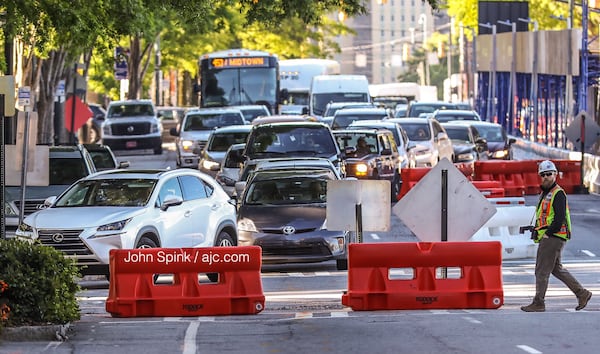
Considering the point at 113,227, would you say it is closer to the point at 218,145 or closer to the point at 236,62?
the point at 218,145

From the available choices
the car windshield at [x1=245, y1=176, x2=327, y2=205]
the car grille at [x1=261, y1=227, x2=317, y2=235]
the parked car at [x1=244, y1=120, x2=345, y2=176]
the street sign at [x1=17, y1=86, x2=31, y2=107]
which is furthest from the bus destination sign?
the car grille at [x1=261, y1=227, x2=317, y2=235]

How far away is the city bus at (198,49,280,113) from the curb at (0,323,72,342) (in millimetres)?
38596

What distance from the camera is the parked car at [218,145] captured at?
118 feet

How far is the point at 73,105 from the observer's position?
129ft

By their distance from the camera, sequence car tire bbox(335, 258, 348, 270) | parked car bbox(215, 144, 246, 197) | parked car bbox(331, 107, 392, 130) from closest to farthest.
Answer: car tire bbox(335, 258, 348, 270)
parked car bbox(215, 144, 246, 197)
parked car bbox(331, 107, 392, 130)

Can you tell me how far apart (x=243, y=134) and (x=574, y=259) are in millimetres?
15288

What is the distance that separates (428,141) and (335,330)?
2459cm

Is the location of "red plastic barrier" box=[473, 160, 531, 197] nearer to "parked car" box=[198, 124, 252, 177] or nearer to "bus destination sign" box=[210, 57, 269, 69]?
"parked car" box=[198, 124, 252, 177]

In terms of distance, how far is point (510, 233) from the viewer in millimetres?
24156

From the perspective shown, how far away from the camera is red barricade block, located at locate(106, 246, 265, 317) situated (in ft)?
50.8

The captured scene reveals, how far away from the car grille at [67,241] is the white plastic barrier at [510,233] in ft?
25.3

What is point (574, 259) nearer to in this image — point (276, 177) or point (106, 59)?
point (276, 177)

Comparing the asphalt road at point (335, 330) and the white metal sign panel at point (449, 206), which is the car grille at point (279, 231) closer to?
the asphalt road at point (335, 330)

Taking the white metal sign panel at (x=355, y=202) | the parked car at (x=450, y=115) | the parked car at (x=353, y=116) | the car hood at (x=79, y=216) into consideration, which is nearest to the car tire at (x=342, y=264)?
the car hood at (x=79, y=216)
